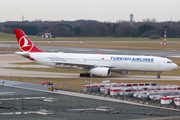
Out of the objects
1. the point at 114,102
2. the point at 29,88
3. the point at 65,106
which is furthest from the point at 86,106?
the point at 29,88

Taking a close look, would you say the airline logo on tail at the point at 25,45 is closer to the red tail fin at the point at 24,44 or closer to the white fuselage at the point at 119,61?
the red tail fin at the point at 24,44

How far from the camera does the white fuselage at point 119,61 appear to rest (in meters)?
52.9

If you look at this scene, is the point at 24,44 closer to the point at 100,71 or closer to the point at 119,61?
the point at 100,71

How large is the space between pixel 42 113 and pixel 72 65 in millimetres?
28474

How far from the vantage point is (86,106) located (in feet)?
99.8

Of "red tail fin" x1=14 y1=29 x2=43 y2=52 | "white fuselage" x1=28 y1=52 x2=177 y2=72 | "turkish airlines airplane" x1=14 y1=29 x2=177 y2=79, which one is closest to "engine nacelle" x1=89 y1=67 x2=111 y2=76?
"turkish airlines airplane" x1=14 y1=29 x2=177 y2=79

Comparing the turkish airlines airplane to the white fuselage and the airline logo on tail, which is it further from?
the airline logo on tail

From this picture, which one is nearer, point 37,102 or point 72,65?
point 37,102

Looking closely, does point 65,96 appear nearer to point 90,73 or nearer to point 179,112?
point 179,112

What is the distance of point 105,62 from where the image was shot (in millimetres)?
54938

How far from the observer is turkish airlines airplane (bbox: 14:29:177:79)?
173 feet

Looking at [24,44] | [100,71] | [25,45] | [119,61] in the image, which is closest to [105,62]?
[119,61]

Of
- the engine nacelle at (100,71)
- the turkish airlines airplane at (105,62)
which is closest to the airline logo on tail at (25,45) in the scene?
the turkish airlines airplane at (105,62)

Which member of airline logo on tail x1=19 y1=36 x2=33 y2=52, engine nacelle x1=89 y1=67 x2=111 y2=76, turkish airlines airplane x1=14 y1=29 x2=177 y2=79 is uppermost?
airline logo on tail x1=19 y1=36 x2=33 y2=52
